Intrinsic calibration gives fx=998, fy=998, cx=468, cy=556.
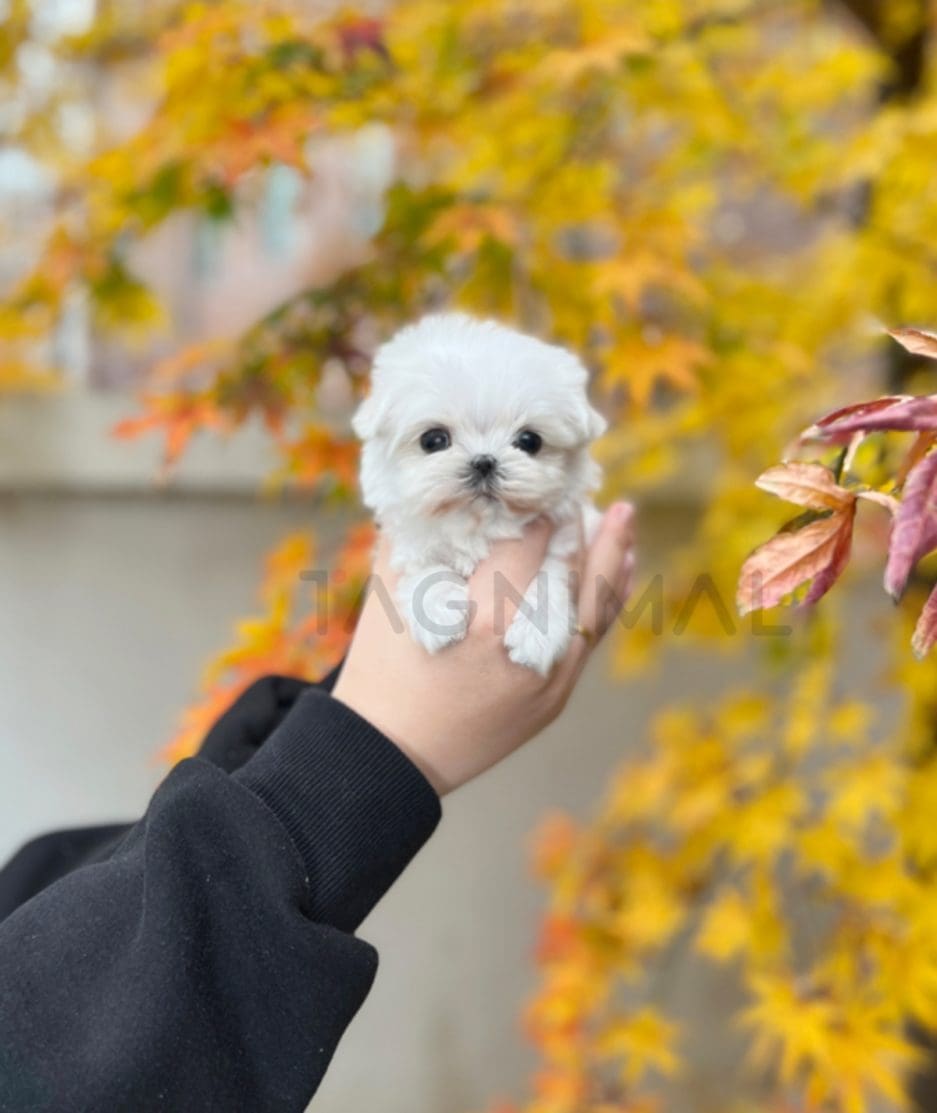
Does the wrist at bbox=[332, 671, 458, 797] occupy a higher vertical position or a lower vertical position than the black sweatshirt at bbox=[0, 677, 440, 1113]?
higher

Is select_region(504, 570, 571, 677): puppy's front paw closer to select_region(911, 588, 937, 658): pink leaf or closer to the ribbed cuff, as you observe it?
the ribbed cuff

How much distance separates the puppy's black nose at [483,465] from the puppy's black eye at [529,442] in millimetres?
27

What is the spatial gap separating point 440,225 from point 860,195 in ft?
2.88

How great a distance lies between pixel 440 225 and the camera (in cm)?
111

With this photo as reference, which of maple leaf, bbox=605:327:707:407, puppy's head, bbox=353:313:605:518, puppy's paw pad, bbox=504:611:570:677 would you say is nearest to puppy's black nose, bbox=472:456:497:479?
puppy's head, bbox=353:313:605:518

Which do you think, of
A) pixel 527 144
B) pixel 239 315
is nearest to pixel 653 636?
pixel 527 144

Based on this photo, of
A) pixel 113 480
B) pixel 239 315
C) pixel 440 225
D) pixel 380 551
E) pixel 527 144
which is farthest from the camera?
pixel 239 315

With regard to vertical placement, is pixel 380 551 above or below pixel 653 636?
above

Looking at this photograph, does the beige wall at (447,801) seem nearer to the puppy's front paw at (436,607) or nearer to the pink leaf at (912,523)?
the puppy's front paw at (436,607)

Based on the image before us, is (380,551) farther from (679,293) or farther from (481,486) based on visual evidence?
(679,293)

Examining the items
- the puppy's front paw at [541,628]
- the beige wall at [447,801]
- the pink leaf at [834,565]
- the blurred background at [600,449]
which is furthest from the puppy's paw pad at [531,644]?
the beige wall at [447,801]

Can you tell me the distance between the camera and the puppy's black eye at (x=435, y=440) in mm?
678

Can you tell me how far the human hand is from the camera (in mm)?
688

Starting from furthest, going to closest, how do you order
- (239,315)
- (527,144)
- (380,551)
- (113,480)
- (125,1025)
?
(239,315) → (113,480) → (527,144) → (380,551) → (125,1025)
